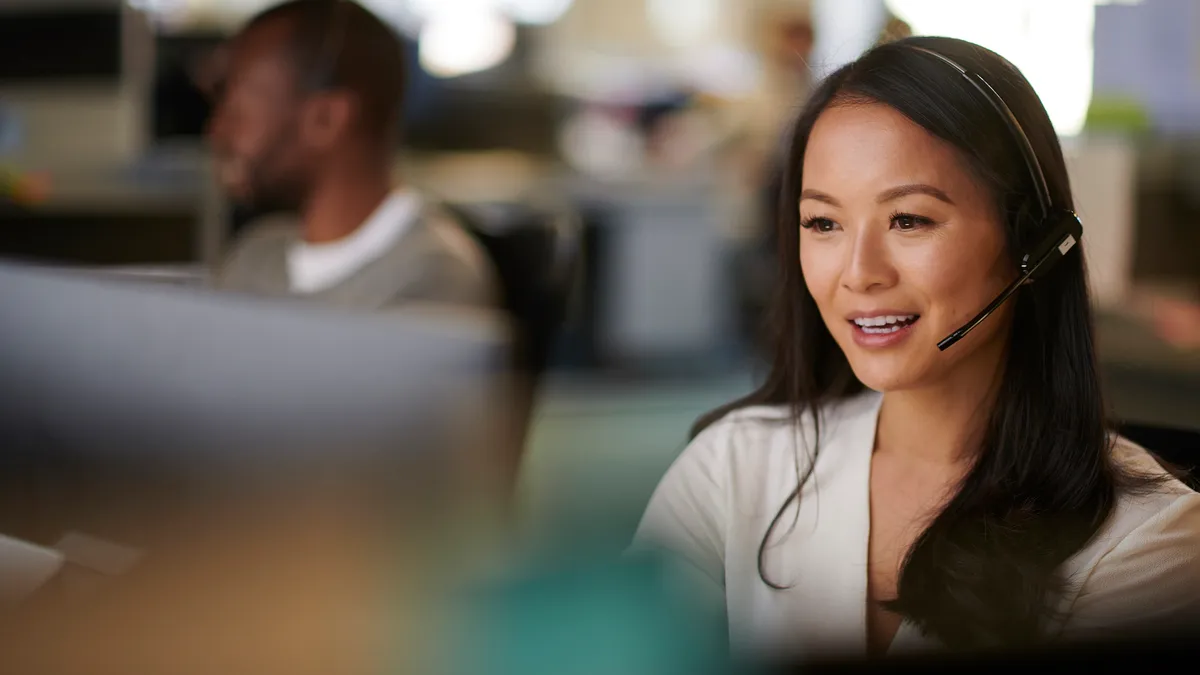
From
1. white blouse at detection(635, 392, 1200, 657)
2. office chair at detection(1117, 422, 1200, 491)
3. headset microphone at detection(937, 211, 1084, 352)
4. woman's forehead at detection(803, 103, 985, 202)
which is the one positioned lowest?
white blouse at detection(635, 392, 1200, 657)

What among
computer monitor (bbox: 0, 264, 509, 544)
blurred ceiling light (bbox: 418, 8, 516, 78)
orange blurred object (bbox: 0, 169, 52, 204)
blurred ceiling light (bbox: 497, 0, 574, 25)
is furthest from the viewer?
blurred ceiling light (bbox: 497, 0, 574, 25)

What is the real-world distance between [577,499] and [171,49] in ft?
11.0

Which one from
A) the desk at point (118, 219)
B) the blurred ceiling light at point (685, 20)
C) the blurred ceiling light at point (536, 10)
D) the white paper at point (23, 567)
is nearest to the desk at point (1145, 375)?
the white paper at point (23, 567)

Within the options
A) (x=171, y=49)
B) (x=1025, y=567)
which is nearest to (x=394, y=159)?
(x=1025, y=567)

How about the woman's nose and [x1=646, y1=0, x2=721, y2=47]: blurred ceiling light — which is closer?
the woman's nose

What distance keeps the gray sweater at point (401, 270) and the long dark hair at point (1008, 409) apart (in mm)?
694

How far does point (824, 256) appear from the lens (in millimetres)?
485

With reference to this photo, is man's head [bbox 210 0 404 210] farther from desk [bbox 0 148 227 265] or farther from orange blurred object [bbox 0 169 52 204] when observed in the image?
orange blurred object [bbox 0 169 52 204]

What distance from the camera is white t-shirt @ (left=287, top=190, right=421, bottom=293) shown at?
1171 mm

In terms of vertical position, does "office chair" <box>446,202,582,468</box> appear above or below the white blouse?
below

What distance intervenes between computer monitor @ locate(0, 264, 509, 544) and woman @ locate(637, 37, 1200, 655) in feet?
0.36

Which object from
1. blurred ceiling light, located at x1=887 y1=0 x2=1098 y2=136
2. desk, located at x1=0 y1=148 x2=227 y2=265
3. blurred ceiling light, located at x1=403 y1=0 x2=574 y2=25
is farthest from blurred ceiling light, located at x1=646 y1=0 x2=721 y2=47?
blurred ceiling light, located at x1=887 y1=0 x2=1098 y2=136

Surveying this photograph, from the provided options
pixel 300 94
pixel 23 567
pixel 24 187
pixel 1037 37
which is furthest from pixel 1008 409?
pixel 24 187

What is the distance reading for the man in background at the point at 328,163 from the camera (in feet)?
3.46
